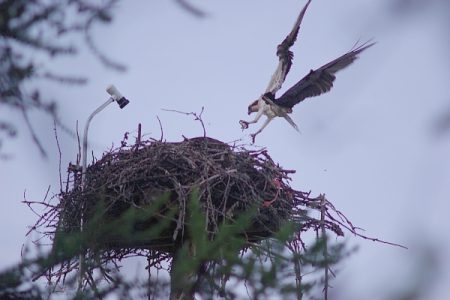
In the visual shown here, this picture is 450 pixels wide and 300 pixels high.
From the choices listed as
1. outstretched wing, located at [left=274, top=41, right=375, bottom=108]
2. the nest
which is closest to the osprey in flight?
outstretched wing, located at [left=274, top=41, right=375, bottom=108]

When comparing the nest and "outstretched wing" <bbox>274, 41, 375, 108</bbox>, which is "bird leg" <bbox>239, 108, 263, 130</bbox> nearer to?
"outstretched wing" <bbox>274, 41, 375, 108</bbox>

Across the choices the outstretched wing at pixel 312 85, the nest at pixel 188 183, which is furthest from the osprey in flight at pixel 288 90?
the nest at pixel 188 183

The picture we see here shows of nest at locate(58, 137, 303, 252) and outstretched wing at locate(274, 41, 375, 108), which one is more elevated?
outstretched wing at locate(274, 41, 375, 108)

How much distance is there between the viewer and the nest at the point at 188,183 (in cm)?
504

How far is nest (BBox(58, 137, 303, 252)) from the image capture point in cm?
504

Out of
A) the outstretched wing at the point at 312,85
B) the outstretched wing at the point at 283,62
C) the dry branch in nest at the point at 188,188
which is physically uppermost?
the outstretched wing at the point at 283,62

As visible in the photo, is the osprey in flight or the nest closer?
the nest

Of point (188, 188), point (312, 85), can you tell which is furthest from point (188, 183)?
point (312, 85)

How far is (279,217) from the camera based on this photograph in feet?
17.3

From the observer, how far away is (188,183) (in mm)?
5211

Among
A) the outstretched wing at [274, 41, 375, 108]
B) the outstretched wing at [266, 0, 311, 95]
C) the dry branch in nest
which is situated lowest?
the dry branch in nest

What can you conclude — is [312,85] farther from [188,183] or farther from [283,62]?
[188,183]

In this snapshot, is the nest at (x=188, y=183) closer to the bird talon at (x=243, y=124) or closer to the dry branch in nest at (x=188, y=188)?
the dry branch in nest at (x=188, y=188)

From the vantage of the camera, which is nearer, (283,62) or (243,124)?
(283,62)
